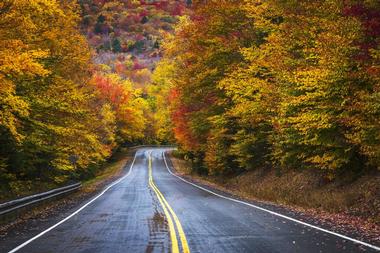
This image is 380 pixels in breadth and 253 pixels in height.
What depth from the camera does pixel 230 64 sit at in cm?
3047

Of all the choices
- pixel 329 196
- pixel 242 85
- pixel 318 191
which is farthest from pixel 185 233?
pixel 242 85

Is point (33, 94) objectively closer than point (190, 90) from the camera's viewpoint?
Yes

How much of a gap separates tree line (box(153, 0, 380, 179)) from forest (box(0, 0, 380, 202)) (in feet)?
0.21

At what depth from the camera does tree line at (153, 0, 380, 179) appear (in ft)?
49.1

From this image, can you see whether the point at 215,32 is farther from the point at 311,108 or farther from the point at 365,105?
the point at 365,105

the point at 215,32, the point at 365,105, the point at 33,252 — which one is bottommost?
the point at 33,252

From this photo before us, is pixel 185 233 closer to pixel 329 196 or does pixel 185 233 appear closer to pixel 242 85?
pixel 329 196

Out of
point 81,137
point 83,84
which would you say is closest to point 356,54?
point 81,137

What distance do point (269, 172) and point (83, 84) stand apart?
1446 centimetres

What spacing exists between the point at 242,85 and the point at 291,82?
6.75 m

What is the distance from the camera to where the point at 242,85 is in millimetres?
24500

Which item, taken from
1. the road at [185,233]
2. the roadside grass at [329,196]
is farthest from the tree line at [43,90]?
the roadside grass at [329,196]

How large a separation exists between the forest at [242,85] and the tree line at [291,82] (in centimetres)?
6

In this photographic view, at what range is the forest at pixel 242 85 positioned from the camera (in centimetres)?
1522
